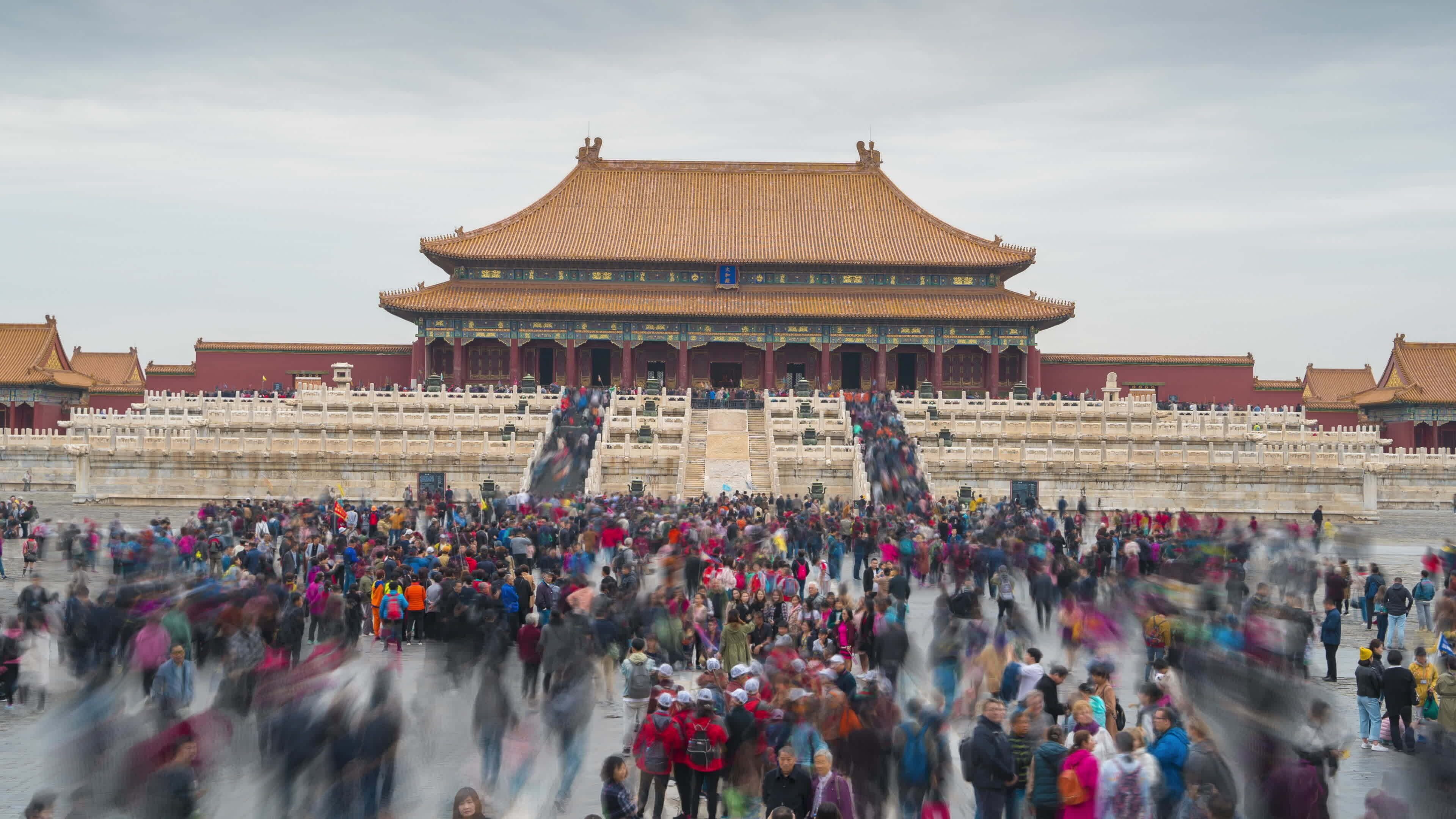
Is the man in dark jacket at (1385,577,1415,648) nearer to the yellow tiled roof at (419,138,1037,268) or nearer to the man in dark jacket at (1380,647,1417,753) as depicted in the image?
the man in dark jacket at (1380,647,1417,753)

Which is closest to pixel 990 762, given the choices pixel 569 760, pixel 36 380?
pixel 569 760

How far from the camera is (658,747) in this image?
10.2 metres

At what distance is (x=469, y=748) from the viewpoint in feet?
40.9

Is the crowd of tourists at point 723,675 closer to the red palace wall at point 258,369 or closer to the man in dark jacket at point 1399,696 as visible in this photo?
the man in dark jacket at point 1399,696

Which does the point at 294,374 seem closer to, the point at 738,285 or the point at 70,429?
the point at 70,429

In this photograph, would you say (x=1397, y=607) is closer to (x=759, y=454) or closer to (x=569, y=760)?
(x=569, y=760)

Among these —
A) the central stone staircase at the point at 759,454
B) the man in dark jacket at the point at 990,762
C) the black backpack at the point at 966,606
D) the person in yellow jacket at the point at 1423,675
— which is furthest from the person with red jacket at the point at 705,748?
the central stone staircase at the point at 759,454

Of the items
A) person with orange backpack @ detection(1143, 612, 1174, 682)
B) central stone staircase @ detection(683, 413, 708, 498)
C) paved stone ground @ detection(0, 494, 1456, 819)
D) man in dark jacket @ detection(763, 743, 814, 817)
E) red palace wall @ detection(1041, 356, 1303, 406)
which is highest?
red palace wall @ detection(1041, 356, 1303, 406)

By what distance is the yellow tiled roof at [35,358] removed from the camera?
56.2 metres

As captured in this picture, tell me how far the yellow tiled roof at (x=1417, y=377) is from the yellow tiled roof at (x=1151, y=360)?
214 inches

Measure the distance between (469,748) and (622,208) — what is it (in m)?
49.5

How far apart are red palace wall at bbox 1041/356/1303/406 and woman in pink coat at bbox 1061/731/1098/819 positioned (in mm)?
47743

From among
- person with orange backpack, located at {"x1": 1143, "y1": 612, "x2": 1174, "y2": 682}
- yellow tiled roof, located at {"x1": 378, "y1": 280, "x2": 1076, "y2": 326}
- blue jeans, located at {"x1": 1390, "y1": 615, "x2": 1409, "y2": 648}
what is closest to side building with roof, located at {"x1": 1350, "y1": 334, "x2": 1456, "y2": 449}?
yellow tiled roof, located at {"x1": 378, "y1": 280, "x2": 1076, "y2": 326}

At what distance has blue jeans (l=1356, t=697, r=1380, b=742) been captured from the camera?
12.7 m
